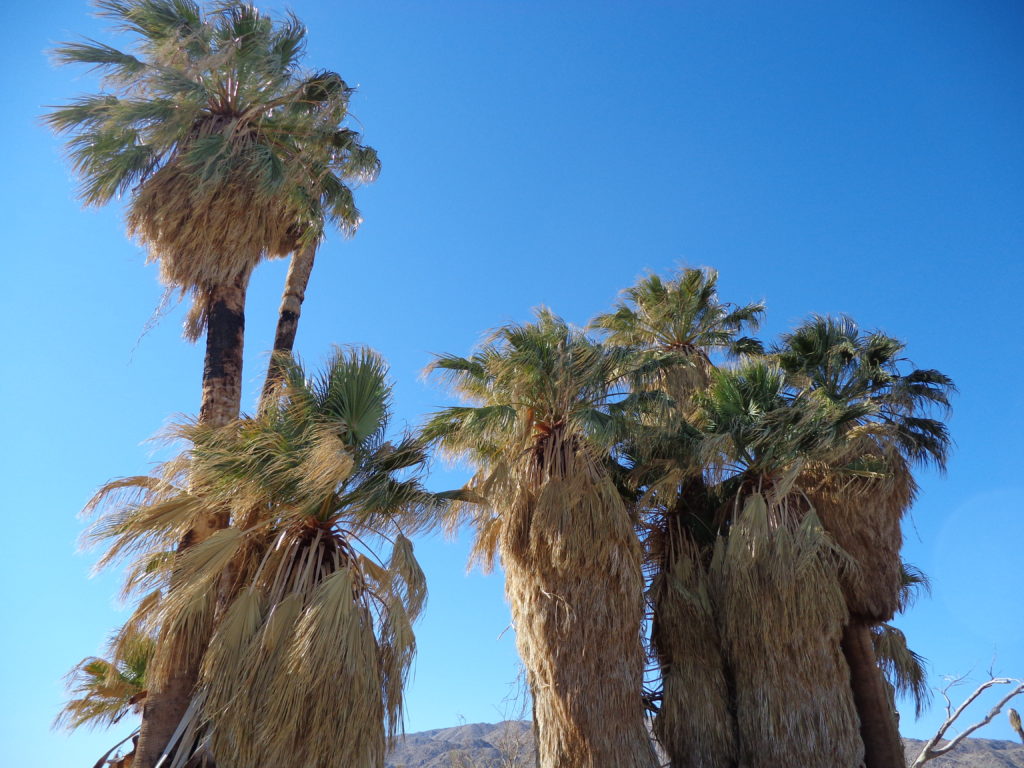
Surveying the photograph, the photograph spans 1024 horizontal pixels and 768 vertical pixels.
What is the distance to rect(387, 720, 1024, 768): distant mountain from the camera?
17.5m

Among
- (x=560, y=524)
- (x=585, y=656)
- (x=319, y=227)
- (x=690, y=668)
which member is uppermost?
(x=319, y=227)

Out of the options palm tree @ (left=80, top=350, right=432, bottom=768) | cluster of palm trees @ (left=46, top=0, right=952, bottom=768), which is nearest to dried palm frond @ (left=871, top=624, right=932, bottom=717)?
cluster of palm trees @ (left=46, top=0, right=952, bottom=768)

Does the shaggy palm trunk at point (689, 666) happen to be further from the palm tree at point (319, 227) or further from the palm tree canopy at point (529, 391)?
the palm tree at point (319, 227)

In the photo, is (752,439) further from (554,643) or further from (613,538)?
(554,643)

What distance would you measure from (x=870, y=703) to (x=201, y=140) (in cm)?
1555

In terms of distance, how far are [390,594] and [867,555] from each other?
1042 centimetres

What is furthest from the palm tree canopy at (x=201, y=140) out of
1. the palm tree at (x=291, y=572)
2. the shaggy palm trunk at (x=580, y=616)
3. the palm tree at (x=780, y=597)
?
the palm tree at (x=780, y=597)

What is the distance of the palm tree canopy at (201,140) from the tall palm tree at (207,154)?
2 centimetres

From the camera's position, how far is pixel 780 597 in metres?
14.0

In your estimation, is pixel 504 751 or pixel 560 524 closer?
pixel 560 524

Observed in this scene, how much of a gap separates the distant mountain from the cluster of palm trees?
4.03 metres

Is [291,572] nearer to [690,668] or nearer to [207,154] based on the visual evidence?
[207,154]

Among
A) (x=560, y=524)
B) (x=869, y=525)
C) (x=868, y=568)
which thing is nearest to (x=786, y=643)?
(x=868, y=568)

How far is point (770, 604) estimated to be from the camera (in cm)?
1411
